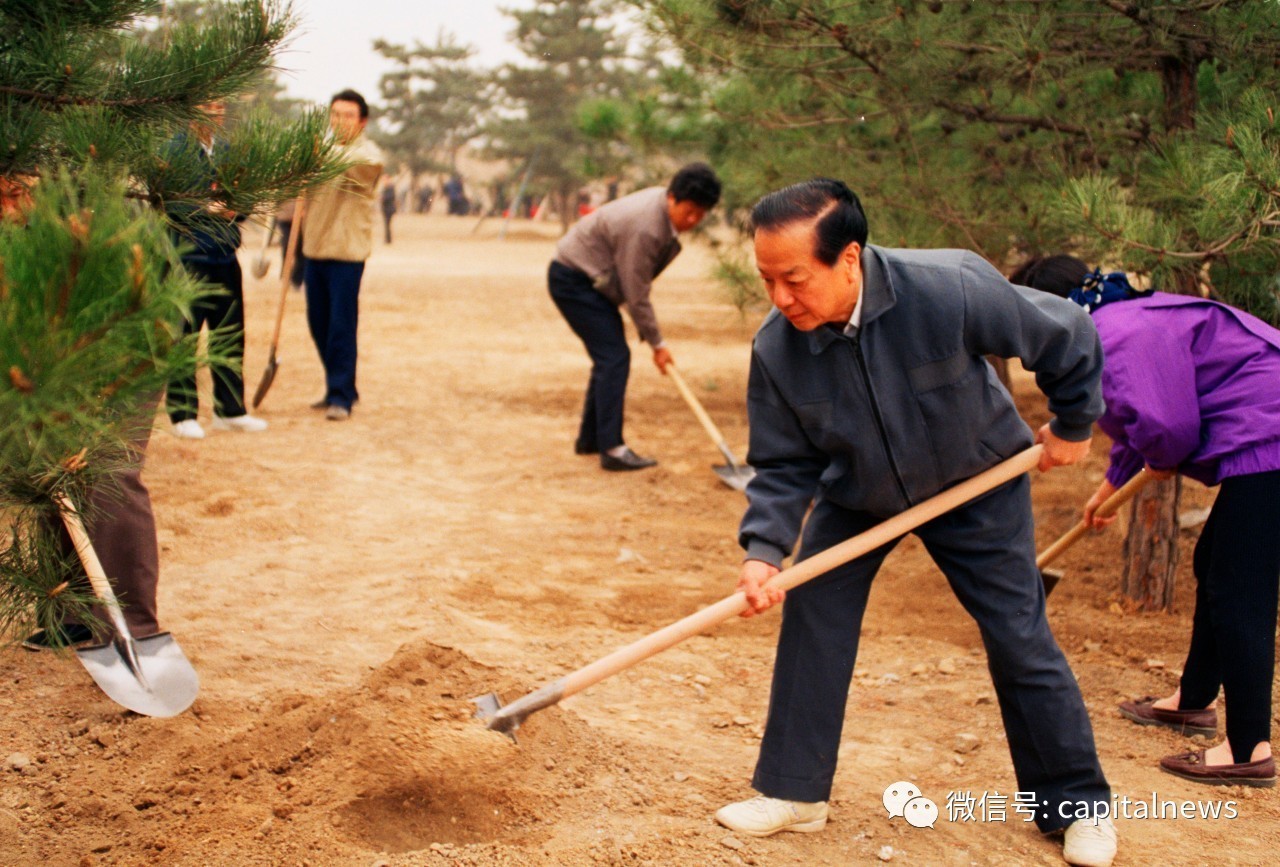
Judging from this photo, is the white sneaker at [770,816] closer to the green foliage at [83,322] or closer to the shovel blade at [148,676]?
the shovel blade at [148,676]

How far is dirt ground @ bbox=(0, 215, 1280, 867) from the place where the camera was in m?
2.63

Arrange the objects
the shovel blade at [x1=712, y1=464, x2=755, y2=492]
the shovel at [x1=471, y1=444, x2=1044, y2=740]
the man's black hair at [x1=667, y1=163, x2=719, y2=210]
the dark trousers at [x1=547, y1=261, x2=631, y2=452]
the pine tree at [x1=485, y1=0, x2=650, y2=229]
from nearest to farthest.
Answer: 1. the shovel at [x1=471, y1=444, x2=1044, y2=740]
2. the man's black hair at [x1=667, y1=163, x2=719, y2=210]
3. the shovel blade at [x1=712, y1=464, x2=755, y2=492]
4. the dark trousers at [x1=547, y1=261, x2=631, y2=452]
5. the pine tree at [x1=485, y1=0, x2=650, y2=229]

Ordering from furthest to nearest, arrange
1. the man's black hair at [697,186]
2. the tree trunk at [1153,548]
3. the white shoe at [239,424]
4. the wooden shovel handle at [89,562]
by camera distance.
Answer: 1. the white shoe at [239,424]
2. the man's black hair at [697,186]
3. the tree trunk at [1153,548]
4. the wooden shovel handle at [89,562]

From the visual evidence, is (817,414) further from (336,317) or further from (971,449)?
(336,317)

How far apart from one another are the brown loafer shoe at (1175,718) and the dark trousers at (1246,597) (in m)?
0.33

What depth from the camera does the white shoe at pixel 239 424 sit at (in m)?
6.53

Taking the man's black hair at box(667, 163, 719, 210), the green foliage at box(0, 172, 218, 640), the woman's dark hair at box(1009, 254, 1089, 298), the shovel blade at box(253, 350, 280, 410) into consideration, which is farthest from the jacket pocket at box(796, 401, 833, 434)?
the shovel blade at box(253, 350, 280, 410)

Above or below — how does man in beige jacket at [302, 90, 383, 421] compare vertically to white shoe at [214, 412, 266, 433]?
above

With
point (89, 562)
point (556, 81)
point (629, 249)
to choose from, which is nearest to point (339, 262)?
point (629, 249)

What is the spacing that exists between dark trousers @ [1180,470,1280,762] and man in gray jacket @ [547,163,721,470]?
311 cm

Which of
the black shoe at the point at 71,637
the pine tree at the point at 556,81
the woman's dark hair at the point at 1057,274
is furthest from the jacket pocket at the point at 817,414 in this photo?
the pine tree at the point at 556,81

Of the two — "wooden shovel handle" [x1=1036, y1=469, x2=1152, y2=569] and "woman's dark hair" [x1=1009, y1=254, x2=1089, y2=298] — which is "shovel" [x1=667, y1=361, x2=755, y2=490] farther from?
"woman's dark hair" [x1=1009, y1=254, x2=1089, y2=298]

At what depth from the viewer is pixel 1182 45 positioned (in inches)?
157

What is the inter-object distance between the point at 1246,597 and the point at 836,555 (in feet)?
3.64
